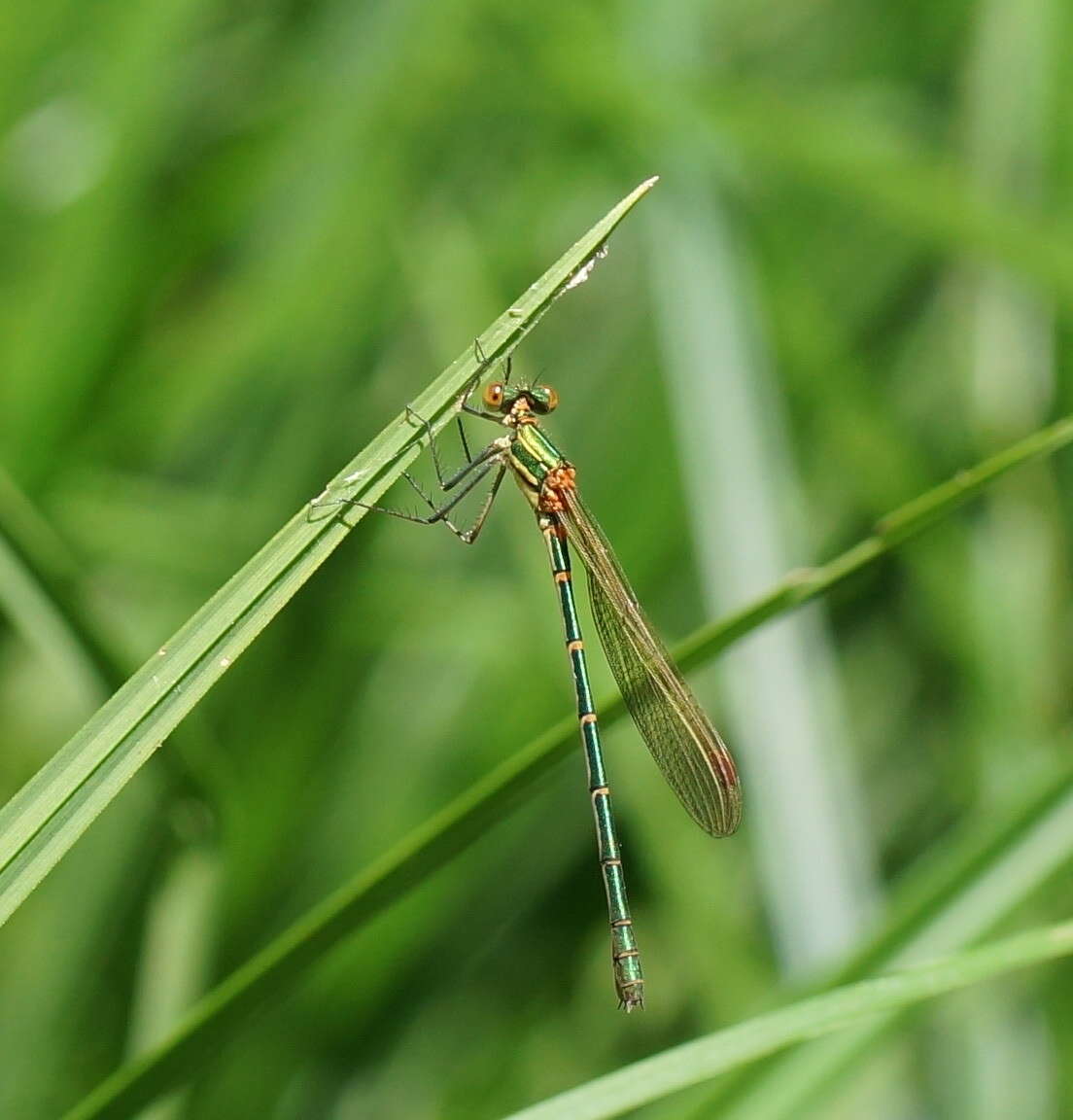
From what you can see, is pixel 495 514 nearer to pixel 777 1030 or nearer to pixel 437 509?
pixel 437 509

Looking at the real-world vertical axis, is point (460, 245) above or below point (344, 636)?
above

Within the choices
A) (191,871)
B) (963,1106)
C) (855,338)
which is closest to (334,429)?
(191,871)

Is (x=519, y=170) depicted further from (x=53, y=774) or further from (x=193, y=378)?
(x=53, y=774)

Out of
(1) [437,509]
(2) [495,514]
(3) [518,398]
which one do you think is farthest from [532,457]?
(2) [495,514]

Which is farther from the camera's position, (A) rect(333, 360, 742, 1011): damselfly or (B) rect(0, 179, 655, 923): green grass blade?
(A) rect(333, 360, 742, 1011): damselfly

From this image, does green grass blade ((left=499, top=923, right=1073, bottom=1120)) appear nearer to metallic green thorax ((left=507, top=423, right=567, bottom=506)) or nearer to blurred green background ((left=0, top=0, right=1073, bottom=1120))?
blurred green background ((left=0, top=0, right=1073, bottom=1120))

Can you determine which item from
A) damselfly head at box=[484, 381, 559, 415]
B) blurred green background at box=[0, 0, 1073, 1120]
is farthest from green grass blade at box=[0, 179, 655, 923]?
damselfly head at box=[484, 381, 559, 415]

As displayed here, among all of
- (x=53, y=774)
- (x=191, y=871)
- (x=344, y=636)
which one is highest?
(x=344, y=636)
